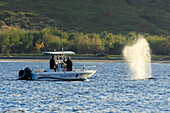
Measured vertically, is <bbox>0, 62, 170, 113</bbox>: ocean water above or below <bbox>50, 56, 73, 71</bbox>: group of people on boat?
below

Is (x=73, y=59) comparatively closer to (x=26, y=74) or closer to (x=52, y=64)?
(x=26, y=74)

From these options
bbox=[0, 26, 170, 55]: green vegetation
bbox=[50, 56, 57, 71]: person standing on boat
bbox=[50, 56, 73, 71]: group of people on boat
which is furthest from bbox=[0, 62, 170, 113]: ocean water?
bbox=[0, 26, 170, 55]: green vegetation

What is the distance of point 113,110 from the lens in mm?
33344

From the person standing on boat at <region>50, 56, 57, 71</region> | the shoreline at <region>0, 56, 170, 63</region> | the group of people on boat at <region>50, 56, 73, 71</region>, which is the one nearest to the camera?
the group of people on boat at <region>50, 56, 73, 71</region>

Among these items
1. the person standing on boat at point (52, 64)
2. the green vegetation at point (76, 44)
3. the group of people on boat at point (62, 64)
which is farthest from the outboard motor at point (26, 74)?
the green vegetation at point (76, 44)

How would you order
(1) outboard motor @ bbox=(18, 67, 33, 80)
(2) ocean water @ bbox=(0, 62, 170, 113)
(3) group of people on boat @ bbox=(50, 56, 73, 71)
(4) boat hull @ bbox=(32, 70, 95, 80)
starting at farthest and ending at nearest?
(1) outboard motor @ bbox=(18, 67, 33, 80) → (4) boat hull @ bbox=(32, 70, 95, 80) → (3) group of people on boat @ bbox=(50, 56, 73, 71) → (2) ocean water @ bbox=(0, 62, 170, 113)

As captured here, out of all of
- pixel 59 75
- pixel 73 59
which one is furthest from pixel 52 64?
pixel 73 59

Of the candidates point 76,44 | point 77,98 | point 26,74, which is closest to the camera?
point 77,98

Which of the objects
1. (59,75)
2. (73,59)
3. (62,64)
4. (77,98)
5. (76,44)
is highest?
(76,44)

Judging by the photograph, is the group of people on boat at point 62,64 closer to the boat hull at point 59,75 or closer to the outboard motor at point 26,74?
the boat hull at point 59,75

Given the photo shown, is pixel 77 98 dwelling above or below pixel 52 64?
below

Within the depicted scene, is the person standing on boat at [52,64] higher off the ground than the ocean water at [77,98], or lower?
higher

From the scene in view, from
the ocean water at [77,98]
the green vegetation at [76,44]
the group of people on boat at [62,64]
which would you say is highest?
the green vegetation at [76,44]

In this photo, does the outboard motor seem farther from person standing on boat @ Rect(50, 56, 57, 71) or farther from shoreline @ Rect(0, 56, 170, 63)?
shoreline @ Rect(0, 56, 170, 63)
